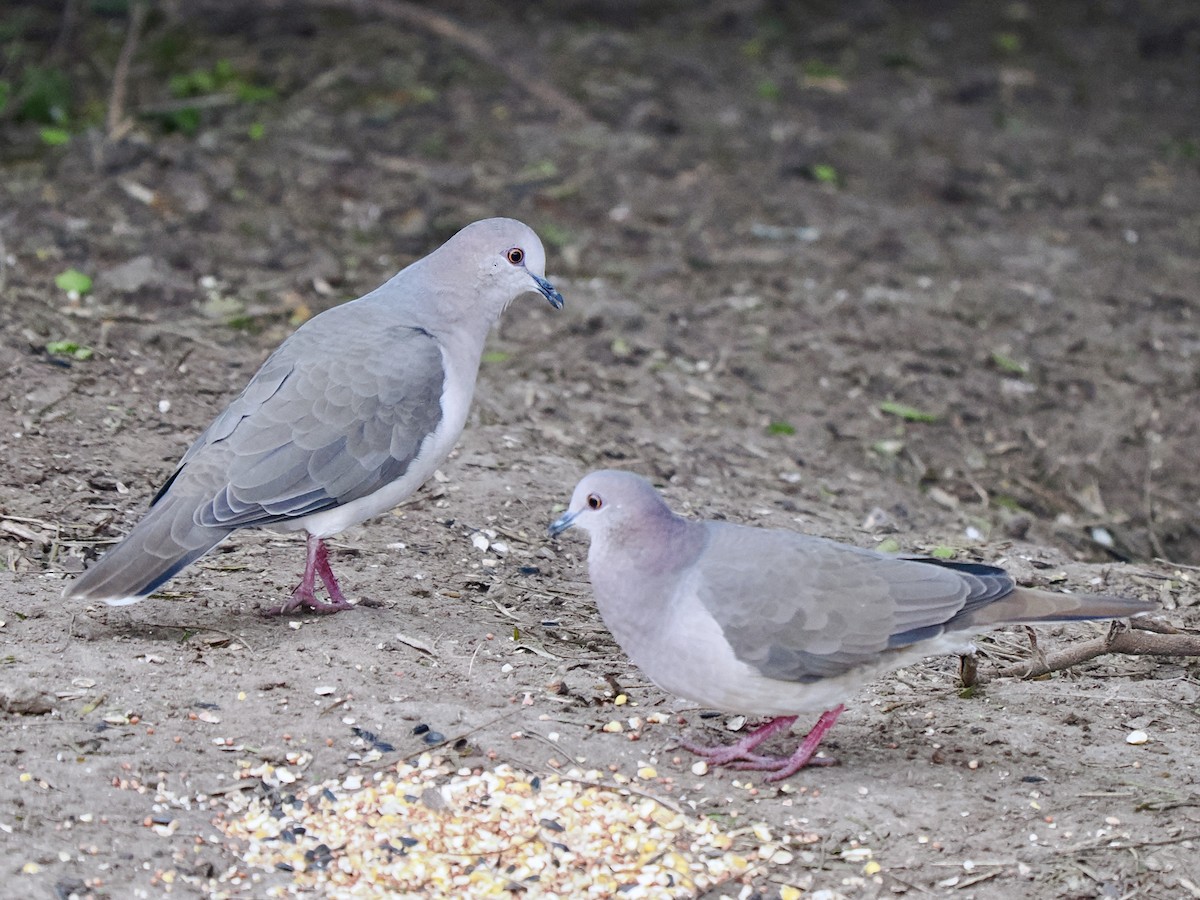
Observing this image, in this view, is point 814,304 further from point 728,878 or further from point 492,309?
point 728,878

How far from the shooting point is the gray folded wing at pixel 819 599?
373 centimetres

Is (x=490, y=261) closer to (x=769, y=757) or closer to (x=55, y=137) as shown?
(x=769, y=757)

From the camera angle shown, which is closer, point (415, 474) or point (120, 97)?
point (415, 474)

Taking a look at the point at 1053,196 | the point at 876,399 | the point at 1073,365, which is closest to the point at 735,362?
the point at 876,399

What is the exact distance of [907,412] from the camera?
6738 mm

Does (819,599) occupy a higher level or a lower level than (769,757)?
higher

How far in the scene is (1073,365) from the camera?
23.6 ft

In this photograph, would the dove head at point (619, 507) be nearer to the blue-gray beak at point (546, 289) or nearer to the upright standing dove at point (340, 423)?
the upright standing dove at point (340, 423)

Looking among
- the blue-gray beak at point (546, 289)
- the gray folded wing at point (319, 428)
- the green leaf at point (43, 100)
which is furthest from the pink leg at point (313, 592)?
the green leaf at point (43, 100)

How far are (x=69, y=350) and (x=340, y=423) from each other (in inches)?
80.2

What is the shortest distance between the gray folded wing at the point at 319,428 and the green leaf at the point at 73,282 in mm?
2400

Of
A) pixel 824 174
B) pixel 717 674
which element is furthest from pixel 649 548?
pixel 824 174

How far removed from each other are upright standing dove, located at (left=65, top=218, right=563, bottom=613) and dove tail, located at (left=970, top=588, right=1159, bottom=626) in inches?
70.0

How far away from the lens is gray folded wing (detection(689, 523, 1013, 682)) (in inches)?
147
